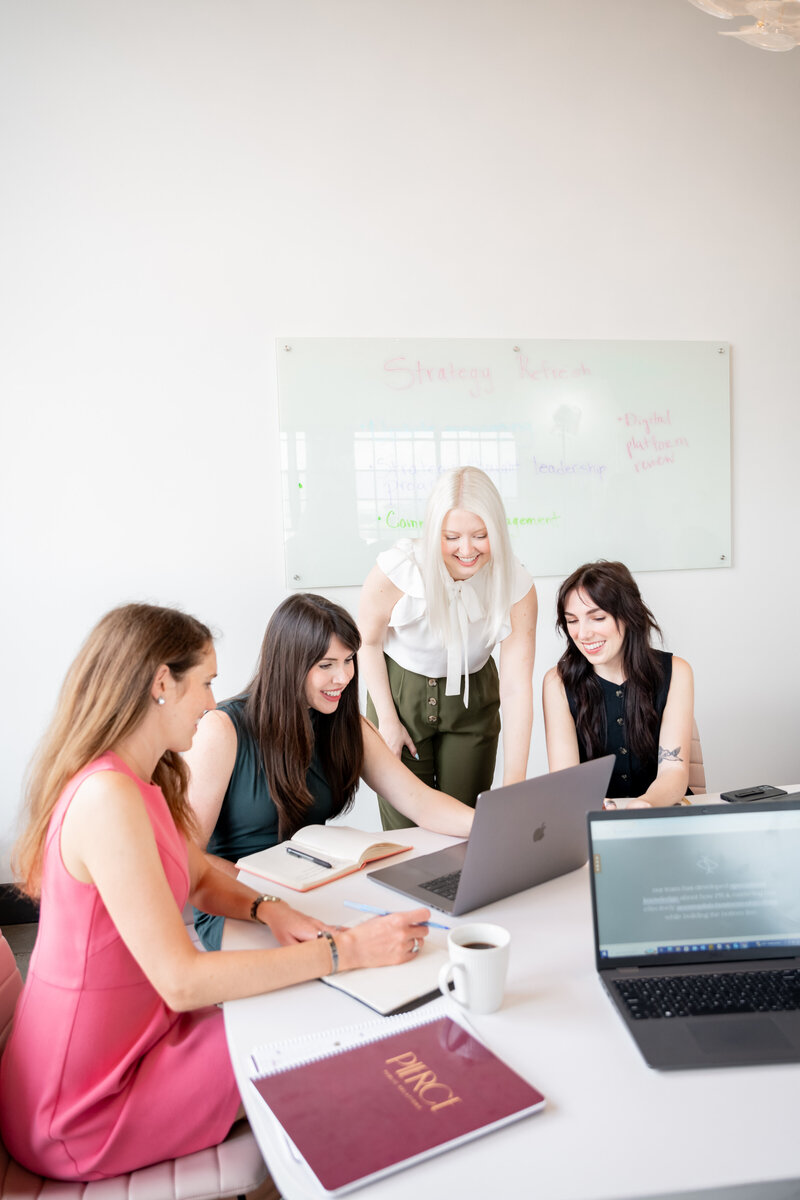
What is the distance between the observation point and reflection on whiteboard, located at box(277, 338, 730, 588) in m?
2.98

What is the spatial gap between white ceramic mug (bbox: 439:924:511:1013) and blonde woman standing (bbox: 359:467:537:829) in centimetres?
116

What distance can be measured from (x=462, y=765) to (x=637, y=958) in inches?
51.4

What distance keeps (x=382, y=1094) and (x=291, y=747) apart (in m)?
0.89

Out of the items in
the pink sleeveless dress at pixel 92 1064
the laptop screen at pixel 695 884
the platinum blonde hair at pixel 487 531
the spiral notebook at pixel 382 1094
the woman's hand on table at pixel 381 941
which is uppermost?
the platinum blonde hair at pixel 487 531

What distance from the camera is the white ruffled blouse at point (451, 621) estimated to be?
224cm

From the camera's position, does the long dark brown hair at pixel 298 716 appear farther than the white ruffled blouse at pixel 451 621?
No

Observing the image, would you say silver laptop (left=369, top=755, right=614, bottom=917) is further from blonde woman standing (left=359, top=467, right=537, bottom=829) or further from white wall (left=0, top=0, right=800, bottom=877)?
white wall (left=0, top=0, right=800, bottom=877)

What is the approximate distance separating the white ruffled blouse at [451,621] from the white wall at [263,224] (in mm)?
832

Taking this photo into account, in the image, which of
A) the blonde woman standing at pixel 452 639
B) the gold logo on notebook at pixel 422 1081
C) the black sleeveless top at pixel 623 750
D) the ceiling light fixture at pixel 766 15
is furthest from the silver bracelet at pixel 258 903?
the ceiling light fixture at pixel 766 15

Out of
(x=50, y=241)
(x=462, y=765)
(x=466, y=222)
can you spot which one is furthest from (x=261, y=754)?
(x=466, y=222)

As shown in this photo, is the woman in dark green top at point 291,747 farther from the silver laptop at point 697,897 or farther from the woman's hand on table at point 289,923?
the silver laptop at point 697,897

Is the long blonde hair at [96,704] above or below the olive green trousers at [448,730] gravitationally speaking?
above

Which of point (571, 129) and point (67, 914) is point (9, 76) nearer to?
point (571, 129)

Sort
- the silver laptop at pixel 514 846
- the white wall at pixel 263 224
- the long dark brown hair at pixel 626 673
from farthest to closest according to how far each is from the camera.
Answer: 1. the white wall at pixel 263 224
2. the long dark brown hair at pixel 626 673
3. the silver laptop at pixel 514 846
